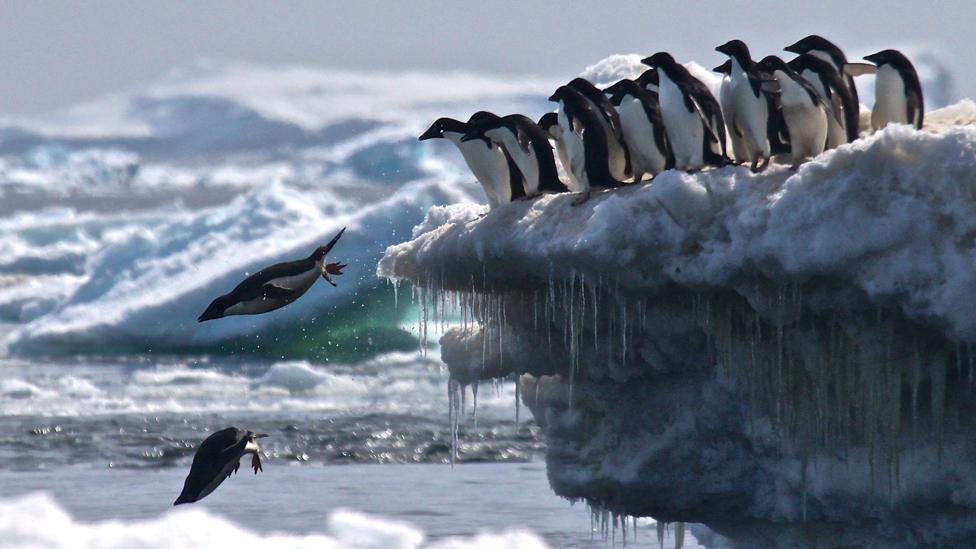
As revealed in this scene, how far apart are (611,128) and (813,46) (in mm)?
1437

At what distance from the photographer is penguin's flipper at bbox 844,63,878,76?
8.91 meters

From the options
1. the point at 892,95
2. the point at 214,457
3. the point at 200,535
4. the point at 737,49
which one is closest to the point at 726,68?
the point at 737,49

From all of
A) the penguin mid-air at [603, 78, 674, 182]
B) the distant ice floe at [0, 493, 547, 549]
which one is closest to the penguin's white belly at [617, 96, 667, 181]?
the penguin mid-air at [603, 78, 674, 182]

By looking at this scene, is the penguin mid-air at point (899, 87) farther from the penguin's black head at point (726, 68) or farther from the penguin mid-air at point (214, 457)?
the penguin mid-air at point (214, 457)

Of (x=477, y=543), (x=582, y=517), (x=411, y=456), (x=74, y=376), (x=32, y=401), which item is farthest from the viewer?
(x=74, y=376)

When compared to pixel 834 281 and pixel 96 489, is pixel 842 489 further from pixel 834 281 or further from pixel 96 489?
pixel 96 489

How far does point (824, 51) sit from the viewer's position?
9062 mm

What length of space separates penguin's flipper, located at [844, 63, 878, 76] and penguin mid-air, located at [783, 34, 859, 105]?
2 cm

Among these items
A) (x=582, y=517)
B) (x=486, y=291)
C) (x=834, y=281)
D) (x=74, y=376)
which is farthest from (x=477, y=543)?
(x=74, y=376)

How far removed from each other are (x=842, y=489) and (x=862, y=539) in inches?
13.8

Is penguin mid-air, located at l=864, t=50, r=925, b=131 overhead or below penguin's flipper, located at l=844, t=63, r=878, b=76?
below

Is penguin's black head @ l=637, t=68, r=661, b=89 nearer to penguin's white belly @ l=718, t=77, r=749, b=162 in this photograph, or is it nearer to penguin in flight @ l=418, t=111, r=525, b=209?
penguin's white belly @ l=718, t=77, r=749, b=162

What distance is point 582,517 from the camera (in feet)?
45.0

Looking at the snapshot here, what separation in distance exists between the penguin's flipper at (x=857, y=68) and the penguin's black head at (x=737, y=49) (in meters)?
0.92
